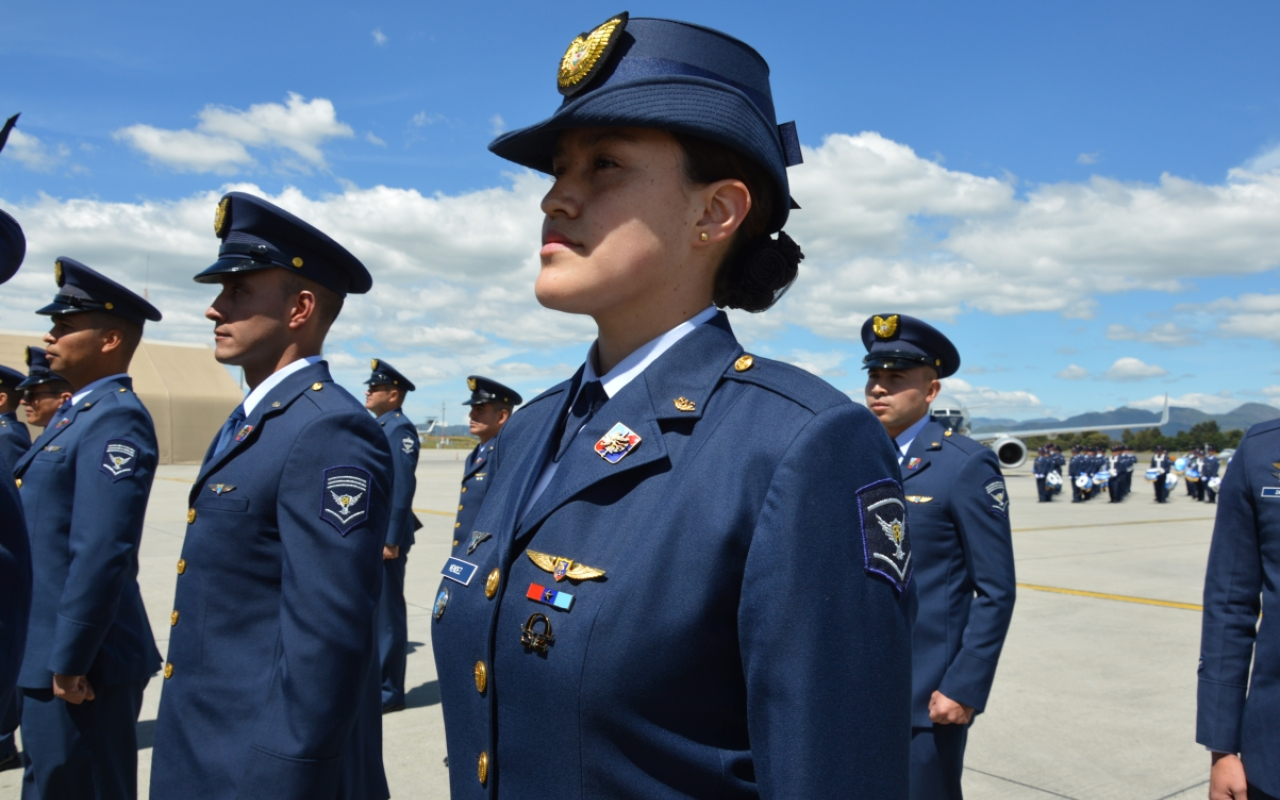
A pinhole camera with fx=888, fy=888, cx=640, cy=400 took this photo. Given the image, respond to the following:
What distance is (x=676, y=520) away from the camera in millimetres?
1197

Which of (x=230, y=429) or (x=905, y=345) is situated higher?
(x=905, y=345)

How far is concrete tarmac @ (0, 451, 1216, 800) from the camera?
15.3 ft

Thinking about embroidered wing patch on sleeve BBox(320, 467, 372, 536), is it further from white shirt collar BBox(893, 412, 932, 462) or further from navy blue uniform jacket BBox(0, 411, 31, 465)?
navy blue uniform jacket BBox(0, 411, 31, 465)

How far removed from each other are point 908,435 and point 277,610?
8.51ft

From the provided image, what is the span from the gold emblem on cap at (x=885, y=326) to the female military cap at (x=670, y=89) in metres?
2.56

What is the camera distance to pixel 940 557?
134 inches

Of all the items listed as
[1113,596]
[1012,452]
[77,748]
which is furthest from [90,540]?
[1012,452]

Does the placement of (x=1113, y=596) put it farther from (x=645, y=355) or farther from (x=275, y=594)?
(x=645, y=355)

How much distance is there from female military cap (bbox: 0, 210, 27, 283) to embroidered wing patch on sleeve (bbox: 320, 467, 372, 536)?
3.04 ft

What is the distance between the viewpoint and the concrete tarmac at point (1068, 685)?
466cm

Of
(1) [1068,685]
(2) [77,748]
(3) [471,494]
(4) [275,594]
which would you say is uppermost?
(3) [471,494]

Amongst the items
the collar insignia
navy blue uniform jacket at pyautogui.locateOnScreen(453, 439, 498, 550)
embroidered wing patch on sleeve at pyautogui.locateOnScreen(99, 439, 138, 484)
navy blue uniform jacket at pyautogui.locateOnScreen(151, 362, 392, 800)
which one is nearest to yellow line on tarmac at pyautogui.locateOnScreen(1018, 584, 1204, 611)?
navy blue uniform jacket at pyautogui.locateOnScreen(453, 439, 498, 550)

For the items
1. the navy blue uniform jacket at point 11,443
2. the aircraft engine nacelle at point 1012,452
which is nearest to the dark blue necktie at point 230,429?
the navy blue uniform jacket at point 11,443

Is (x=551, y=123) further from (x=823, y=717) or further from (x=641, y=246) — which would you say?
(x=823, y=717)
